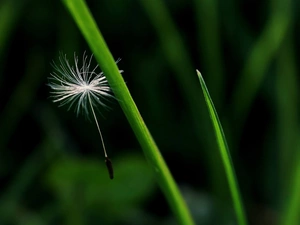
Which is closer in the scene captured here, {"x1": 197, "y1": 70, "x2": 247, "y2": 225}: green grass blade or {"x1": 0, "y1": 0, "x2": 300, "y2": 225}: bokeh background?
{"x1": 197, "y1": 70, "x2": 247, "y2": 225}: green grass blade

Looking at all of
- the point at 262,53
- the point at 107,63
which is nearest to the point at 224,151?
the point at 107,63

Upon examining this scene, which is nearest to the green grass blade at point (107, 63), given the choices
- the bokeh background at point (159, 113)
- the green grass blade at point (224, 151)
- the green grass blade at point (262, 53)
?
the green grass blade at point (224, 151)

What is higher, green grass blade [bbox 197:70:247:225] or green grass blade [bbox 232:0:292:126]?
green grass blade [bbox 232:0:292:126]

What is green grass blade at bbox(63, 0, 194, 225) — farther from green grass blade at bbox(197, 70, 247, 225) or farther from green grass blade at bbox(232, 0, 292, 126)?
green grass blade at bbox(232, 0, 292, 126)

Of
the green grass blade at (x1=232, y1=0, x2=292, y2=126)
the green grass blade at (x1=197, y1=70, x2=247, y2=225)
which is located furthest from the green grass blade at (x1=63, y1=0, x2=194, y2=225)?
the green grass blade at (x1=232, y1=0, x2=292, y2=126)

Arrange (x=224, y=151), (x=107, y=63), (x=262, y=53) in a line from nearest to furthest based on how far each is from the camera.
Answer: (x=107, y=63)
(x=224, y=151)
(x=262, y=53)

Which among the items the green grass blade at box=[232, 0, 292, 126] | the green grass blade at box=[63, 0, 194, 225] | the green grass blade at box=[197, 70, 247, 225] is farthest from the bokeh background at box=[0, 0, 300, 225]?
the green grass blade at box=[63, 0, 194, 225]

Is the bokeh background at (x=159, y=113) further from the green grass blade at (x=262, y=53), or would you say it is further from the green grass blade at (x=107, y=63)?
the green grass blade at (x=107, y=63)

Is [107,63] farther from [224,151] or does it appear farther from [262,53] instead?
[262,53]

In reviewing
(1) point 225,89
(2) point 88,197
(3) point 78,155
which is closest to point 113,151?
(3) point 78,155
